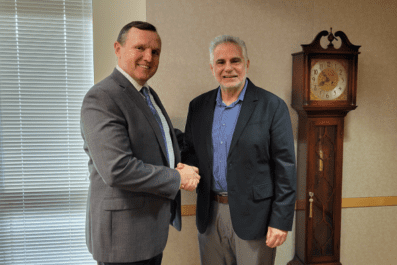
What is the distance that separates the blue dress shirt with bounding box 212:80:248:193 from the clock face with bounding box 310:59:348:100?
63 cm

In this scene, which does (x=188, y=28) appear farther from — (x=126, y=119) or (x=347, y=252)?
(x=347, y=252)

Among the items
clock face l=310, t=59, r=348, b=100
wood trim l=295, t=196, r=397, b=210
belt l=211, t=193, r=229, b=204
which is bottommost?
wood trim l=295, t=196, r=397, b=210

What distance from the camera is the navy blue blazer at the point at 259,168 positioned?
1.56 meters

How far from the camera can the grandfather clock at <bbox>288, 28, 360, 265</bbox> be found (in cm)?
199

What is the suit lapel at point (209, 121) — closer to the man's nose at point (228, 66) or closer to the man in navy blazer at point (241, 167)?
the man in navy blazer at point (241, 167)

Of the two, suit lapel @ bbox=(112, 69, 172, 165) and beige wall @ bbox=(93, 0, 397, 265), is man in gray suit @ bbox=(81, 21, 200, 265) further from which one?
beige wall @ bbox=(93, 0, 397, 265)

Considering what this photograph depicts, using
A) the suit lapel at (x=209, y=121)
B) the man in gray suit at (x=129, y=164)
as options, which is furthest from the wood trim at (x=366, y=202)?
the man in gray suit at (x=129, y=164)

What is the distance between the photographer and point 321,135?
209 cm

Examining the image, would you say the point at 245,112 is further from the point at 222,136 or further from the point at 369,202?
the point at 369,202

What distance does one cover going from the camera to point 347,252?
2.38m

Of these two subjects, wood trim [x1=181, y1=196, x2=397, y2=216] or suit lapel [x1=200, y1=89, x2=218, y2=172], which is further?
wood trim [x1=181, y1=196, x2=397, y2=216]

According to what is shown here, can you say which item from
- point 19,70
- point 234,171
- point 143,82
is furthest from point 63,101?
point 234,171

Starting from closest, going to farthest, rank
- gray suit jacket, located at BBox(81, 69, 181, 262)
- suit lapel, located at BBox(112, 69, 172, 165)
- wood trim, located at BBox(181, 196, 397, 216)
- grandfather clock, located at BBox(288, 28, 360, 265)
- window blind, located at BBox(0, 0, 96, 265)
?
gray suit jacket, located at BBox(81, 69, 181, 262), suit lapel, located at BBox(112, 69, 172, 165), grandfather clock, located at BBox(288, 28, 360, 265), window blind, located at BBox(0, 0, 96, 265), wood trim, located at BBox(181, 196, 397, 216)

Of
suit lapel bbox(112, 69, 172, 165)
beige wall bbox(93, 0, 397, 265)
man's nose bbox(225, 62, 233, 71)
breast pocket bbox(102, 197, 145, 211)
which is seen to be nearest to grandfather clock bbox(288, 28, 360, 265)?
beige wall bbox(93, 0, 397, 265)
